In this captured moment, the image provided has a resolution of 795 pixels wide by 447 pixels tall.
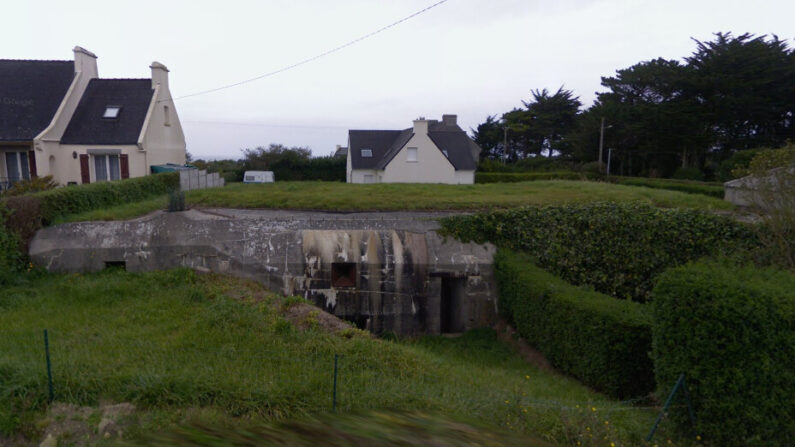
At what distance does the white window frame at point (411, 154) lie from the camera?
32500mm

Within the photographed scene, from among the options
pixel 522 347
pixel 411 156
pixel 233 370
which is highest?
pixel 411 156

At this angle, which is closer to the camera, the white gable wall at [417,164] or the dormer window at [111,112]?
the dormer window at [111,112]

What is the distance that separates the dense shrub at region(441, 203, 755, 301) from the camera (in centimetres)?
1023

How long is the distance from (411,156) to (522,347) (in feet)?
78.6

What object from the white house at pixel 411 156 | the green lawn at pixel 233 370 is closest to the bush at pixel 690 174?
the white house at pixel 411 156

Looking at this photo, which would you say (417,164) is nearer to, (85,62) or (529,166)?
(529,166)

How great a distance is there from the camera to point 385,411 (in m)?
4.90

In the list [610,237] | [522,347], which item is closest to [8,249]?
[522,347]

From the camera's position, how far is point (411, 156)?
3253cm

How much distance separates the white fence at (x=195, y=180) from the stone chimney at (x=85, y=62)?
21.7ft

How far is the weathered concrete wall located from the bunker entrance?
0.9 inches

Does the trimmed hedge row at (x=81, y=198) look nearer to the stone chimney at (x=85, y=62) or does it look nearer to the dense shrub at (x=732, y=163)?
the stone chimney at (x=85, y=62)

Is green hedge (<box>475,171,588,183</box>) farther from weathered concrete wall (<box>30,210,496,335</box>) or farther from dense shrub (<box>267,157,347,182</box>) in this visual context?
weathered concrete wall (<box>30,210,496,335</box>)

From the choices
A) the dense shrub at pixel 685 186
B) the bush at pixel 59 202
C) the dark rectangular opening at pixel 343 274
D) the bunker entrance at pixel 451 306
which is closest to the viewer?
the bush at pixel 59 202
